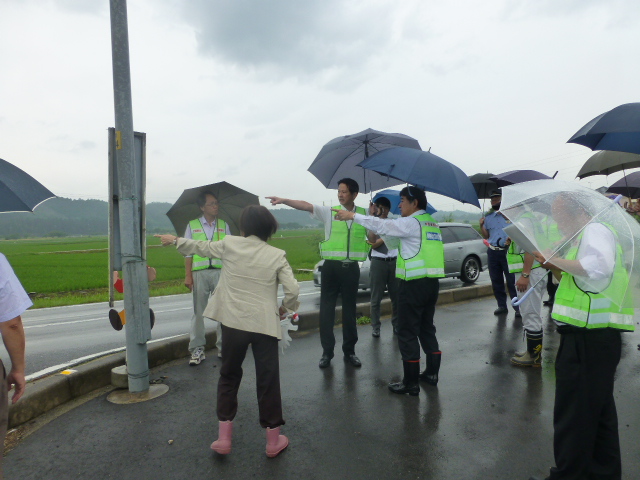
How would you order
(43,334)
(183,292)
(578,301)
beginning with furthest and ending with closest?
(183,292) → (43,334) → (578,301)

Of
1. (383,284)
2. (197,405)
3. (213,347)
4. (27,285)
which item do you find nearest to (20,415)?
(197,405)

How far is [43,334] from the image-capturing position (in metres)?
7.87

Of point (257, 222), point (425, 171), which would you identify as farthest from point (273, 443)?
point (425, 171)

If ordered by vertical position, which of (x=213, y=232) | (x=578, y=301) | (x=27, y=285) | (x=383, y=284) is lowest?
(x=27, y=285)

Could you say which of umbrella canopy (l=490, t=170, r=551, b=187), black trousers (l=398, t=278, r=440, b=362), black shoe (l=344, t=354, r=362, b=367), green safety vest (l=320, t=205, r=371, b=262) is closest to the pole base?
black shoe (l=344, t=354, r=362, b=367)

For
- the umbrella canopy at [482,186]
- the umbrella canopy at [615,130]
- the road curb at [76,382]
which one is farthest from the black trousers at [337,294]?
the umbrella canopy at [482,186]

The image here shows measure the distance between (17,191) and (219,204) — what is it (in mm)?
2970

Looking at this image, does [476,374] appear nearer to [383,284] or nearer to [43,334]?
[383,284]

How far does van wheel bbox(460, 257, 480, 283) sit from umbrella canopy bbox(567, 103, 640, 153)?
7.62 m

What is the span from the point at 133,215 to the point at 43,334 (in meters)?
5.12

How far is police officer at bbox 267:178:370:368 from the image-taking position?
4.89 m

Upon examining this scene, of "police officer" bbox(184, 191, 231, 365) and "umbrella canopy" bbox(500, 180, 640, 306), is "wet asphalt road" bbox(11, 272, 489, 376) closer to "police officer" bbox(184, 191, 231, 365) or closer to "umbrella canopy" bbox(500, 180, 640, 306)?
"police officer" bbox(184, 191, 231, 365)

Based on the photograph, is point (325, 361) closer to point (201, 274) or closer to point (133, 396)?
point (201, 274)

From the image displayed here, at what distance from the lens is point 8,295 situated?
7.28 feet
